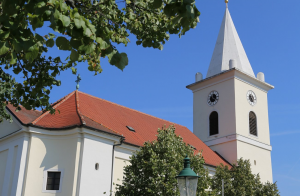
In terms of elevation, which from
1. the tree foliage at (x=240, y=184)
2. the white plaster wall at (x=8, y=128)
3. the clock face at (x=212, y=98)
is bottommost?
the tree foliage at (x=240, y=184)

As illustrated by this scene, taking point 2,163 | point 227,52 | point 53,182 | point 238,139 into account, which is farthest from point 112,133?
point 227,52

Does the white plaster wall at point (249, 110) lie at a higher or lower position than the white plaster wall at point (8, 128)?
higher

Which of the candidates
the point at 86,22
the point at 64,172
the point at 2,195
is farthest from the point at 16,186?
the point at 86,22

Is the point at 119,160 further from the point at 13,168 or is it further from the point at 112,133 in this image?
the point at 13,168

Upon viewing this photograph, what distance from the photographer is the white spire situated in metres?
33.3

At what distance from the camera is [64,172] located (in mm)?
18500

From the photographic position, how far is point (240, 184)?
75.4ft

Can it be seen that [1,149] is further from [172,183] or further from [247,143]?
[247,143]

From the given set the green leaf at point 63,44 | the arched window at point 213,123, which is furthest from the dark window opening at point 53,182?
the arched window at point 213,123

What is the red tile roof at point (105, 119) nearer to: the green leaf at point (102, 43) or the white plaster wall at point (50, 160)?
the white plaster wall at point (50, 160)

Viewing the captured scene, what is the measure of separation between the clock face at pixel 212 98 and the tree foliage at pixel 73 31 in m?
21.3

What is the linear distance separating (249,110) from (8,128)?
1979 centimetres

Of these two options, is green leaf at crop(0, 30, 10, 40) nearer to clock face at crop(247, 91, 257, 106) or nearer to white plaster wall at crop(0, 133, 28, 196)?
white plaster wall at crop(0, 133, 28, 196)

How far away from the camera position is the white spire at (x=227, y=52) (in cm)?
3328
